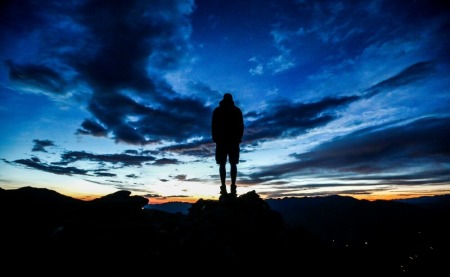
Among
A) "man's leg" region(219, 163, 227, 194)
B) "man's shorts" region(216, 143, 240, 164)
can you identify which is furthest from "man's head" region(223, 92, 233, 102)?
"man's leg" region(219, 163, 227, 194)

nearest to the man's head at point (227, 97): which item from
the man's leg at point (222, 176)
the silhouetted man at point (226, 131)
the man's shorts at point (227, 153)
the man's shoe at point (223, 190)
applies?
the silhouetted man at point (226, 131)

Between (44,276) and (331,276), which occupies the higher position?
(44,276)

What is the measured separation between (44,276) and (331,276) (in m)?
10.9

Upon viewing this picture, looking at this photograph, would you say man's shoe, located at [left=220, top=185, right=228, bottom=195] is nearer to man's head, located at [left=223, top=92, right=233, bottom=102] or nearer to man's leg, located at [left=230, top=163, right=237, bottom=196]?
man's leg, located at [left=230, top=163, right=237, bottom=196]

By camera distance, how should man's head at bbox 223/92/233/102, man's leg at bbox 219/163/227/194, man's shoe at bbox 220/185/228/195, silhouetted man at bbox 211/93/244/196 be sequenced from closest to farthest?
silhouetted man at bbox 211/93/244/196
man's head at bbox 223/92/233/102
man's leg at bbox 219/163/227/194
man's shoe at bbox 220/185/228/195

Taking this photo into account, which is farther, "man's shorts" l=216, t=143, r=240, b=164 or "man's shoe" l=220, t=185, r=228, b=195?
"man's shoe" l=220, t=185, r=228, b=195

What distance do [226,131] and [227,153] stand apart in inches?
52.2

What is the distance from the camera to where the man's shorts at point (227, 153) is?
1304 cm

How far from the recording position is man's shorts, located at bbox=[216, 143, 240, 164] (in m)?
13.0

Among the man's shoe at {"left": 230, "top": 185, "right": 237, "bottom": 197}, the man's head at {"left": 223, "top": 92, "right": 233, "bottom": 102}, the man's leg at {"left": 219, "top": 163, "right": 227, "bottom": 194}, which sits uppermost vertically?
the man's head at {"left": 223, "top": 92, "right": 233, "bottom": 102}

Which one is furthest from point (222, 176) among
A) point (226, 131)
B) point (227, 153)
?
point (226, 131)

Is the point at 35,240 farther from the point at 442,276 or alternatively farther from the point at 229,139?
the point at 442,276

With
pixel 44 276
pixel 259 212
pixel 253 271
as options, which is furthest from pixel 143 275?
pixel 259 212

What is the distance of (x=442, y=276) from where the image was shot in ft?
351
